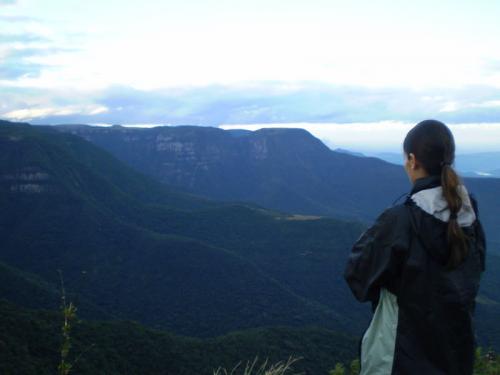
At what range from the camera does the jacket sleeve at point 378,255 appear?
9.40 ft

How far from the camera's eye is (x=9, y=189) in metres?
58.3

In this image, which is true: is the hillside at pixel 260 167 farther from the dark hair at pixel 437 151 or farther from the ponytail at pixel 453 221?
the ponytail at pixel 453 221

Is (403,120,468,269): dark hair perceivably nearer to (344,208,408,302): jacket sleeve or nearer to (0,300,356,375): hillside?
(344,208,408,302): jacket sleeve

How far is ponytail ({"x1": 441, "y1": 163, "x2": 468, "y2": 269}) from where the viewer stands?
2789 mm

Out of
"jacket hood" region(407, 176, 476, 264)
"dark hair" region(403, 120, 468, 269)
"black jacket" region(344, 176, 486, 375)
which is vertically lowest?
"black jacket" region(344, 176, 486, 375)

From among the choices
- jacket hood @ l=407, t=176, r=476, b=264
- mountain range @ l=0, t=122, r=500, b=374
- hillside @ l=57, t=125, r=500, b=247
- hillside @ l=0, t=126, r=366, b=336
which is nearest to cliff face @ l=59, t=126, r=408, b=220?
hillside @ l=57, t=125, r=500, b=247

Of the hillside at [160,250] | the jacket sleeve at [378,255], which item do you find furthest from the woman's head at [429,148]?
the hillside at [160,250]

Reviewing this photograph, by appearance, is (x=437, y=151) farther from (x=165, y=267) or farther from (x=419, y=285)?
(x=165, y=267)

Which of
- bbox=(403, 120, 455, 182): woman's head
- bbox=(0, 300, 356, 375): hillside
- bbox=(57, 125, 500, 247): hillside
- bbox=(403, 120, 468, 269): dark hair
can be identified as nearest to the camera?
bbox=(403, 120, 468, 269): dark hair

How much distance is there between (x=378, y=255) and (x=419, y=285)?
0.25 m

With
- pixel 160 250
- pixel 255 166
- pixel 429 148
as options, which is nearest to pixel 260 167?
pixel 255 166

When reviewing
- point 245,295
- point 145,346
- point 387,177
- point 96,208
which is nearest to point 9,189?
point 96,208

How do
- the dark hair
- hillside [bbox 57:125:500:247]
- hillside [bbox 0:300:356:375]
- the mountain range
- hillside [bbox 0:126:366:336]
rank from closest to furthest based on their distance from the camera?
the dark hair < hillside [bbox 0:300:356:375] < the mountain range < hillside [bbox 0:126:366:336] < hillside [bbox 57:125:500:247]

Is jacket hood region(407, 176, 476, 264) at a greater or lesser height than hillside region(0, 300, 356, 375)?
greater
